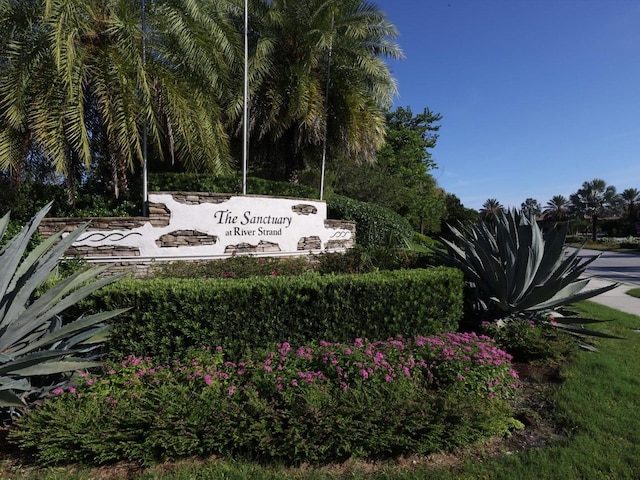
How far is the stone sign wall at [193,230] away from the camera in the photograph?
650cm

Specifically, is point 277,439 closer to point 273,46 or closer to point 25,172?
point 25,172

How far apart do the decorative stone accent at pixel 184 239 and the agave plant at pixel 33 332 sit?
346 cm

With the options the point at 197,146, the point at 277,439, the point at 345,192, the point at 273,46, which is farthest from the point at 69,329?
the point at 345,192

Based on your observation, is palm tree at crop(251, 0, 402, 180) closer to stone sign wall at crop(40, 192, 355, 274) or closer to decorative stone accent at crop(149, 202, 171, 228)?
stone sign wall at crop(40, 192, 355, 274)

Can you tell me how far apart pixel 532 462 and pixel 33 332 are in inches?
165

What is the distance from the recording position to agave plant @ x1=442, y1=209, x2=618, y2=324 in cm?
461

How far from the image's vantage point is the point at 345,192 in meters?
18.4

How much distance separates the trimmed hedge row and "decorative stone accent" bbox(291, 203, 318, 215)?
166 inches

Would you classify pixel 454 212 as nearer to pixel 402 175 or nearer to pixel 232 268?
pixel 402 175

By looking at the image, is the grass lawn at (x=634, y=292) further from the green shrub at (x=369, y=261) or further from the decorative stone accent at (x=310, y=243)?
the decorative stone accent at (x=310, y=243)

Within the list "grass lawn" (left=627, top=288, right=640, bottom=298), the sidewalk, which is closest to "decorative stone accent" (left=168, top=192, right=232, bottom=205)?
the sidewalk

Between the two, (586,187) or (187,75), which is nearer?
(187,75)

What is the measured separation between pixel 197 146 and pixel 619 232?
202 ft

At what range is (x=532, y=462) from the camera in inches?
99.7
